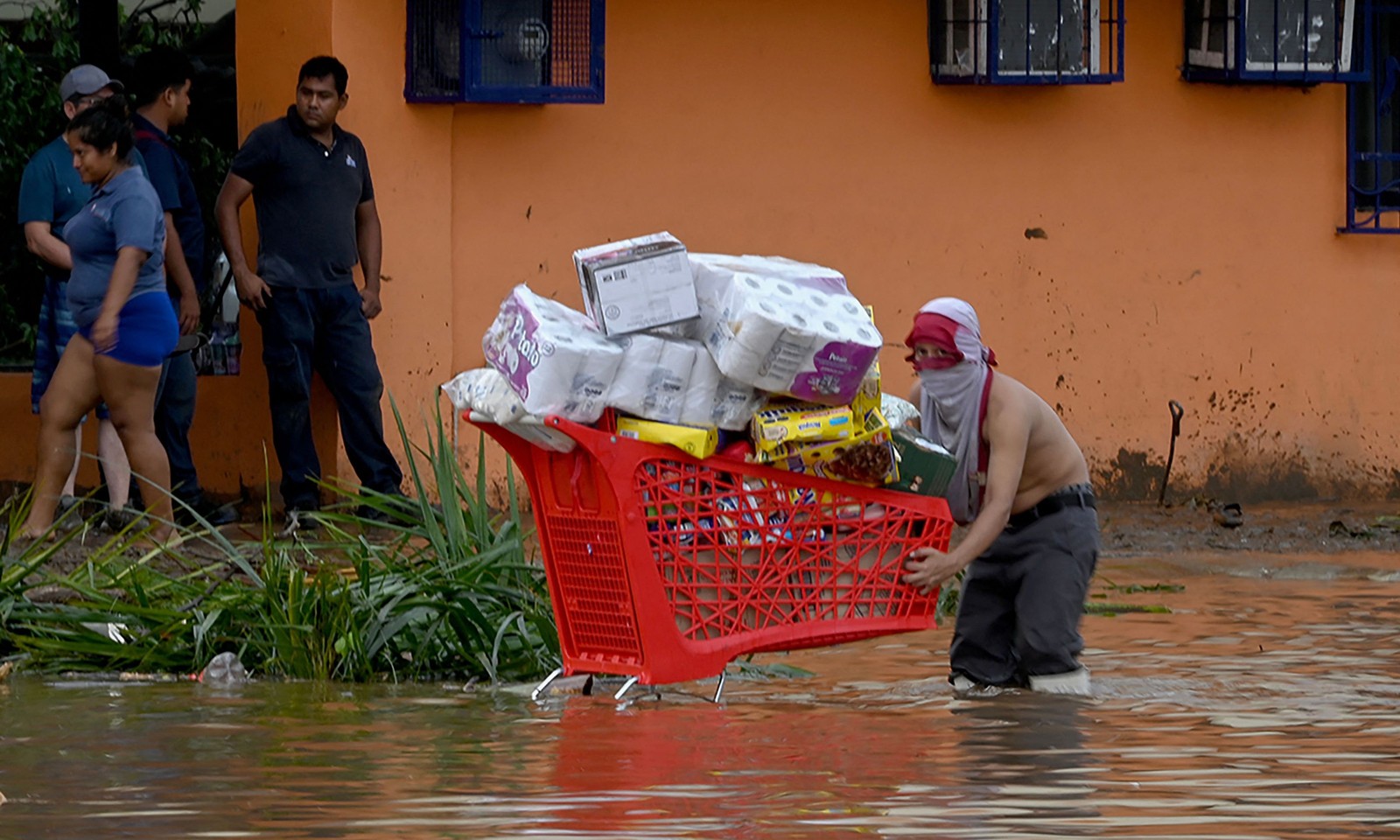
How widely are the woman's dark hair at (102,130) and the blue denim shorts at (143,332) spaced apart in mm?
568

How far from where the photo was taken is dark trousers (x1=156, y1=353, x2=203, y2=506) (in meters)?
9.80

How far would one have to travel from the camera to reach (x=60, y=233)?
9.44 meters

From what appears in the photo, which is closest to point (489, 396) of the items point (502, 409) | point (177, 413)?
point (502, 409)

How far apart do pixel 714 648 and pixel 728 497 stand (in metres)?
0.38

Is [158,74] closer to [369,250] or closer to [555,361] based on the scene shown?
[369,250]

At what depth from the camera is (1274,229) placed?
11.8m

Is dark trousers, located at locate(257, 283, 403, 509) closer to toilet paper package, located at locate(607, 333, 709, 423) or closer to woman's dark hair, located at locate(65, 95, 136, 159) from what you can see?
woman's dark hair, located at locate(65, 95, 136, 159)

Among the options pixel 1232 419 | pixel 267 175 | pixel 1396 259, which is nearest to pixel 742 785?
pixel 267 175

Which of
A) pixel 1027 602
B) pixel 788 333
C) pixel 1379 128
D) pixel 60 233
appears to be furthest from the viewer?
pixel 1379 128

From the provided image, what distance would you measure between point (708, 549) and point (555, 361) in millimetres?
611

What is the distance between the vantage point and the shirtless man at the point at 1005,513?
6020 millimetres

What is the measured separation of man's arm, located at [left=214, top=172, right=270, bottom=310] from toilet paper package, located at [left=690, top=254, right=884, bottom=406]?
186 inches

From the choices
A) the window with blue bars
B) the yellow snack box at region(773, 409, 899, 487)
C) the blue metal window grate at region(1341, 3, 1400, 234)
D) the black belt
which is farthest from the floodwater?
the blue metal window grate at region(1341, 3, 1400, 234)

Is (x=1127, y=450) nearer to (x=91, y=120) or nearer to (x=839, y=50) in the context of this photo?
(x=839, y=50)
